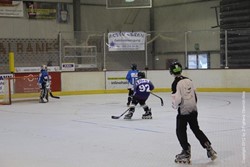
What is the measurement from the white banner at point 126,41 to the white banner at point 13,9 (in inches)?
276

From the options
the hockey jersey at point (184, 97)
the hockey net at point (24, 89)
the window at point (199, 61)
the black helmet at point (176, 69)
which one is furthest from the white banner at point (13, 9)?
the hockey jersey at point (184, 97)

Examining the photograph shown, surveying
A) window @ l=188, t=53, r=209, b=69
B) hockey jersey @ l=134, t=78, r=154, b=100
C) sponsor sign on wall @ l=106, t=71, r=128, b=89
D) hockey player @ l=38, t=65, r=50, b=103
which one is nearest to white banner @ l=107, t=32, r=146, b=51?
sponsor sign on wall @ l=106, t=71, r=128, b=89

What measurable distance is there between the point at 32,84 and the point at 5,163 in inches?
470

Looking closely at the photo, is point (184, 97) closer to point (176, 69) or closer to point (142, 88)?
point (176, 69)

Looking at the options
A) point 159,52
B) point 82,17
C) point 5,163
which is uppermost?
point 82,17

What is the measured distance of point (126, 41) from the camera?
71.1 ft

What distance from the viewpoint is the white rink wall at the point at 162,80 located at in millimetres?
20188

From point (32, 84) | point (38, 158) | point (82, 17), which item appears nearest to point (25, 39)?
point (82, 17)

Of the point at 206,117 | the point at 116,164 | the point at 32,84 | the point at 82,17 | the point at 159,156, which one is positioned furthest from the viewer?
the point at 82,17

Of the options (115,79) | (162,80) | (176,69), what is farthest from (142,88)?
(162,80)

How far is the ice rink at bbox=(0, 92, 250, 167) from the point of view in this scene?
6441 mm

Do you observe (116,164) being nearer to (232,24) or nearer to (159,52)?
(232,24)

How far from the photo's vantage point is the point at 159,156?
6.70 meters

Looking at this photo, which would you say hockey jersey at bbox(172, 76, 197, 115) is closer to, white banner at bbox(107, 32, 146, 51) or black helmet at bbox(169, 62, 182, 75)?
black helmet at bbox(169, 62, 182, 75)
